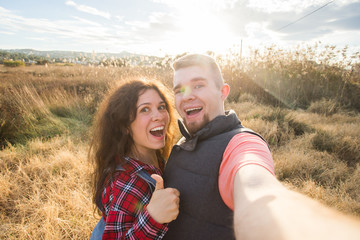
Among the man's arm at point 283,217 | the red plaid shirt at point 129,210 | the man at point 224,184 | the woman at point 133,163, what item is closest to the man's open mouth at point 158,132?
the woman at point 133,163

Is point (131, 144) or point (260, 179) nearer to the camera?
point (260, 179)

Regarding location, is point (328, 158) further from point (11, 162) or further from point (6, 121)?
point (6, 121)

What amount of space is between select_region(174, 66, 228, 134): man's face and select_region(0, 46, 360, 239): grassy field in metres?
0.70

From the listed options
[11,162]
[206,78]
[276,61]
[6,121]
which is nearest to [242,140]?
[206,78]

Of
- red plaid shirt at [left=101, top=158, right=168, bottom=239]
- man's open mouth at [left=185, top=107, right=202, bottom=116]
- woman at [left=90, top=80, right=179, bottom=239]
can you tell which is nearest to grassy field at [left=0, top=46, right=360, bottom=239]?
woman at [left=90, top=80, right=179, bottom=239]

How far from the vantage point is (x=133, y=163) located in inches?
59.2

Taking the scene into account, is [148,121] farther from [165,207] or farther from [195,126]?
[165,207]

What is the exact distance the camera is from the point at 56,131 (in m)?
5.27

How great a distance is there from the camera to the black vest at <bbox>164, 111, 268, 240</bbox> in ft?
3.58

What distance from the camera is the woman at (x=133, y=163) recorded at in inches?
46.1

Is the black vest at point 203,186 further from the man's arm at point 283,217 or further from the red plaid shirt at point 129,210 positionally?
the man's arm at point 283,217

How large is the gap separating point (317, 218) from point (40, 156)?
451cm

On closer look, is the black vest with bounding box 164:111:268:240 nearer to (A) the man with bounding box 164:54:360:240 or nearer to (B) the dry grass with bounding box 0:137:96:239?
(A) the man with bounding box 164:54:360:240

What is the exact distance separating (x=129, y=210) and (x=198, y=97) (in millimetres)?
1009
